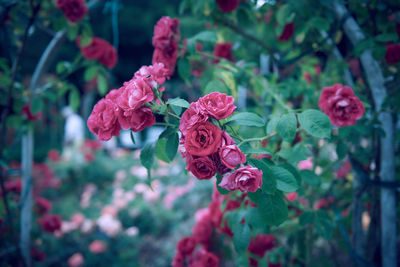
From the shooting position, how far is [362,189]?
1.08 meters

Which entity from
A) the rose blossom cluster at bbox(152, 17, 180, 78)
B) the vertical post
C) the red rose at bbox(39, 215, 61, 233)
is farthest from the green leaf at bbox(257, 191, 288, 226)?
the red rose at bbox(39, 215, 61, 233)

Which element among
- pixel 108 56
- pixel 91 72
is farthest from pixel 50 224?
pixel 108 56

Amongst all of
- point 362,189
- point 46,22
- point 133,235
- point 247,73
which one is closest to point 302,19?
point 247,73

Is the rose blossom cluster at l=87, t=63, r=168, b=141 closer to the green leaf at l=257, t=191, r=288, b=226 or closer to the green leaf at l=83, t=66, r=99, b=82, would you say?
the green leaf at l=257, t=191, r=288, b=226

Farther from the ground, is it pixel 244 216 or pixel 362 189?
pixel 362 189

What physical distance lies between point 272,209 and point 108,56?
120cm

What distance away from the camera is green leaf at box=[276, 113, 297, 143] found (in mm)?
659

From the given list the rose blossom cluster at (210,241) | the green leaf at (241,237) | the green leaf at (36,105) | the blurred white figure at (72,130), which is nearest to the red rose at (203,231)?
the rose blossom cluster at (210,241)

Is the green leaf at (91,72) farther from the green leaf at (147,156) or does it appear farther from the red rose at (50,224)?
the red rose at (50,224)

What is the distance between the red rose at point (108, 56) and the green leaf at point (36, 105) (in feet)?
1.38

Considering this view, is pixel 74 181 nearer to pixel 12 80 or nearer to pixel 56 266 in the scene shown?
pixel 56 266

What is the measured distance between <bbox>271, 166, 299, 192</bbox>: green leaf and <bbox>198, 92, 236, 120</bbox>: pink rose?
0.71 ft

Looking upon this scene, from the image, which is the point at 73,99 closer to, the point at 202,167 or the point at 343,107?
the point at 202,167

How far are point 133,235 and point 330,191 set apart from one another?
1.98m
